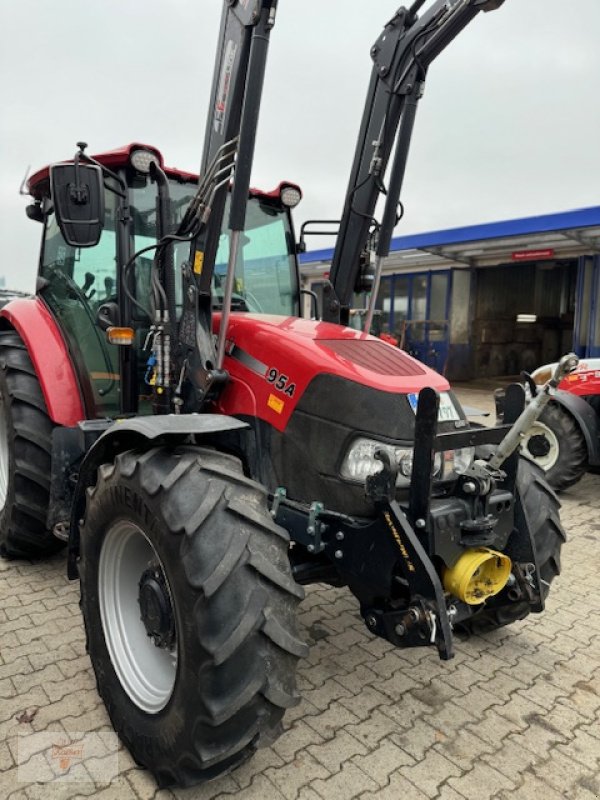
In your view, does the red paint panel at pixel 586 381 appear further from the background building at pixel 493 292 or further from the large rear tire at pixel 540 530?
the background building at pixel 493 292

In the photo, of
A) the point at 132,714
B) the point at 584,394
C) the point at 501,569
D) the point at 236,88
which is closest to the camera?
the point at 132,714

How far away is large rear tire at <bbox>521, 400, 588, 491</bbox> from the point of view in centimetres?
593

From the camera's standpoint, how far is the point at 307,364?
266 centimetres

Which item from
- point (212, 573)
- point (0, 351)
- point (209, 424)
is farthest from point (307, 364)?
point (0, 351)

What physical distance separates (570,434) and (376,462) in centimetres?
414

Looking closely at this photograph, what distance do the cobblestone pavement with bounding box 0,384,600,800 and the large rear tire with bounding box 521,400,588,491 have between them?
238cm

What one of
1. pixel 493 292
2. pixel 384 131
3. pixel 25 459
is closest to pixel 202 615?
pixel 25 459

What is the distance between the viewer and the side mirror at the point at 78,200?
2752mm

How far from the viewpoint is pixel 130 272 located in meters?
3.38

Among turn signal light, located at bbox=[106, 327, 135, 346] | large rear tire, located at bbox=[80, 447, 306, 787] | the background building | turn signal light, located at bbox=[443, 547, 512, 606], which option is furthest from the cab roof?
the background building

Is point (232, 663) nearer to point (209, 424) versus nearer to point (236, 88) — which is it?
point (209, 424)

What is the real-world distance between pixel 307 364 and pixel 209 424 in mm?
520
